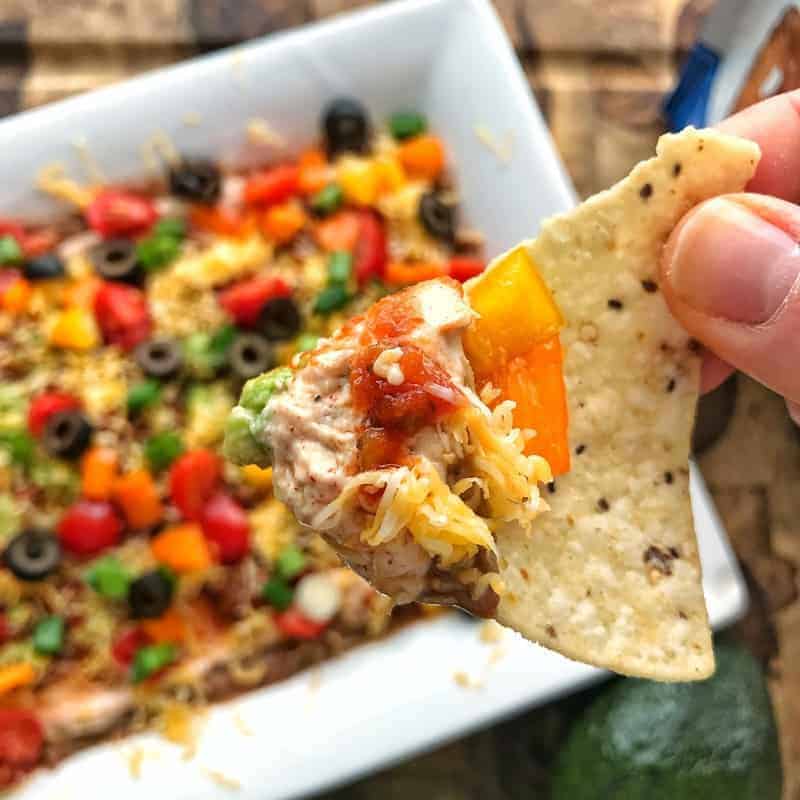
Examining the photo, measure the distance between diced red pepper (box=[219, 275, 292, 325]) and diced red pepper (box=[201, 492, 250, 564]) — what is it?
41 cm

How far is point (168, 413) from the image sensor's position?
229 cm

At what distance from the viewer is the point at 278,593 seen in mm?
2213

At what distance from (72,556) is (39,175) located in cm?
82

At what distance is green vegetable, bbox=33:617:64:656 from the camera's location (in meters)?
2.15

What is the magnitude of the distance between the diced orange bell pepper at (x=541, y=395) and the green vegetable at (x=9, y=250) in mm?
1412

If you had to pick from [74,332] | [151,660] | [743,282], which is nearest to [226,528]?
[151,660]

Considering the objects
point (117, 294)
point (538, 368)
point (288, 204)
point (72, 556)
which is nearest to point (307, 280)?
point (288, 204)

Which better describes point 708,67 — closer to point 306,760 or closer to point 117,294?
point 117,294

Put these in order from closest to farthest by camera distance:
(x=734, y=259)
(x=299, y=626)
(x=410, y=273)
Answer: (x=734, y=259) < (x=299, y=626) < (x=410, y=273)

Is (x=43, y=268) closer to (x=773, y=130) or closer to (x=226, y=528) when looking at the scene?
(x=226, y=528)

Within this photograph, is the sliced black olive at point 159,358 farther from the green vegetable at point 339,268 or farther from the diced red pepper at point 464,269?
the diced red pepper at point 464,269

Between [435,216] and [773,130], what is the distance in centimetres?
89

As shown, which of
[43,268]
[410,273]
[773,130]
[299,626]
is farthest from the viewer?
[410,273]

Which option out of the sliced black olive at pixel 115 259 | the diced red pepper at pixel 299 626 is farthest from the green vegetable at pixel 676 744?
the sliced black olive at pixel 115 259
